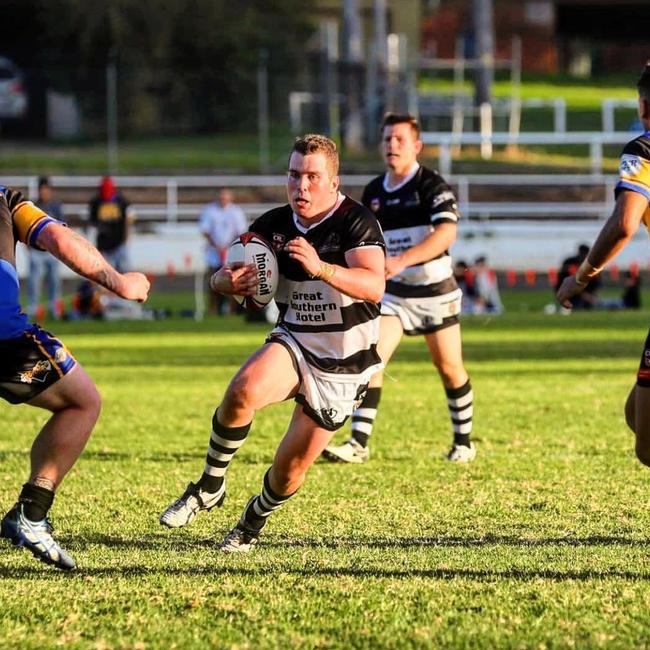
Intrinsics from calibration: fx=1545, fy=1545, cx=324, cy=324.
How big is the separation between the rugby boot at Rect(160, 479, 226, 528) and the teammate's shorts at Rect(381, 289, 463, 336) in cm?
317

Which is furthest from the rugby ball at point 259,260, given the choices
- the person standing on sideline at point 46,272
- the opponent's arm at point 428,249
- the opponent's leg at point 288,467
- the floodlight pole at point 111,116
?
the floodlight pole at point 111,116

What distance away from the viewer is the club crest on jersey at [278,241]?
7.14m

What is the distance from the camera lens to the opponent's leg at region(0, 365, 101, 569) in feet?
21.4

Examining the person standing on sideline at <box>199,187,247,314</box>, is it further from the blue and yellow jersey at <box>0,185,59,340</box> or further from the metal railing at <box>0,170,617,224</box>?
the blue and yellow jersey at <box>0,185,59,340</box>

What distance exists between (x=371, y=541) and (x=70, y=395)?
1.71m

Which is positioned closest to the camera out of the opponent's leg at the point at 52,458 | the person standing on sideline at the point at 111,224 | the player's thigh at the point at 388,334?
the opponent's leg at the point at 52,458

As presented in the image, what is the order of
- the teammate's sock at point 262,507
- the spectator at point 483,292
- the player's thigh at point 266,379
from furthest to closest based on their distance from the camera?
the spectator at point 483,292, the teammate's sock at point 262,507, the player's thigh at point 266,379

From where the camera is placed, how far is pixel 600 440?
435 inches

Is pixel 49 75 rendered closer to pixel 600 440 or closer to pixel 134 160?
pixel 134 160

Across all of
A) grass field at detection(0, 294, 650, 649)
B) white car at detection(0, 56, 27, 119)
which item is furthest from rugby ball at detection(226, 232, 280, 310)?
white car at detection(0, 56, 27, 119)

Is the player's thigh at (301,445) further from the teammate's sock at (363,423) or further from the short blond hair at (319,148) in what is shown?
the teammate's sock at (363,423)

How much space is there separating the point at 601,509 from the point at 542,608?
2386mm

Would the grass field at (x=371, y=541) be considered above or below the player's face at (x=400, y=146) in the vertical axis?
below

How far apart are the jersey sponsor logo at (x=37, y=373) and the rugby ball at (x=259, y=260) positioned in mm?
1000
